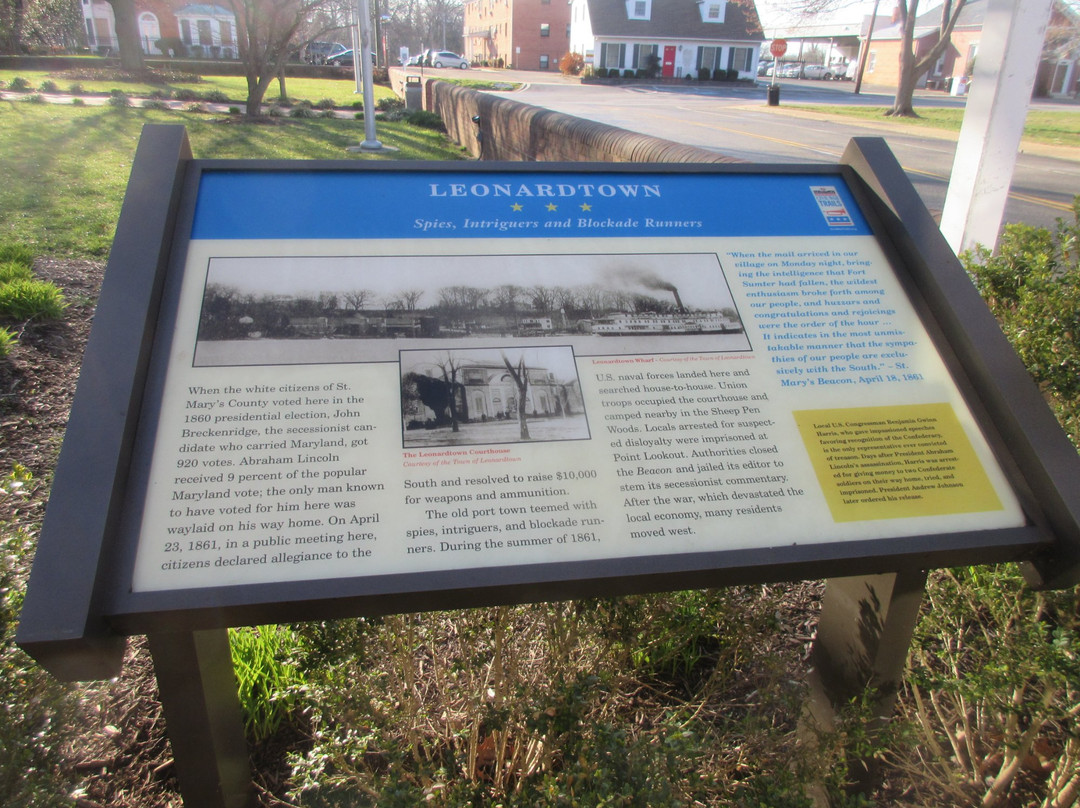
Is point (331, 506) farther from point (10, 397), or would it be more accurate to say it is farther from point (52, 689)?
point (10, 397)

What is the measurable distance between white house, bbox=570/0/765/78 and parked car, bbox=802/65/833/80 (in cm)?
859

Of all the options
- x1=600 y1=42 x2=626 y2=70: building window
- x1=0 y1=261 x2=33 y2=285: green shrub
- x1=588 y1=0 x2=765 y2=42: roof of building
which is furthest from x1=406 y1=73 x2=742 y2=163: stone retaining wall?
x1=588 y1=0 x2=765 y2=42: roof of building

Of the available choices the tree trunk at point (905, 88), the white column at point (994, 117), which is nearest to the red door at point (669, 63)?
the tree trunk at point (905, 88)

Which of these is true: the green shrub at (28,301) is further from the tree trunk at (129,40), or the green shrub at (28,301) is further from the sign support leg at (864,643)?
the tree trunk at (129,40)

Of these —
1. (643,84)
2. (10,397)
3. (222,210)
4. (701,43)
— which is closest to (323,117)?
(10,397)

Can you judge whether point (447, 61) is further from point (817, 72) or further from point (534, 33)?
point (817, 72)

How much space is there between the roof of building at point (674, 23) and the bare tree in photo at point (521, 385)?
56370 mm

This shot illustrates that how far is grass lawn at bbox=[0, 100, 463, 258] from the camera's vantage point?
7133 millimetres

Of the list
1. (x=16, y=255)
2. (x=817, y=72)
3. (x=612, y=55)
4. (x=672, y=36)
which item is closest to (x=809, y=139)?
(x=16, y=255)

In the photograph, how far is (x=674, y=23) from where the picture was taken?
176 ft

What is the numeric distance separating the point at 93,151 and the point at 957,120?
2412cm

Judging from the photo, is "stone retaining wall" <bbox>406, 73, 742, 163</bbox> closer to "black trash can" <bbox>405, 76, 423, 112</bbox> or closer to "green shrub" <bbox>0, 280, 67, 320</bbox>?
"green shrub" <bbox>0, 280, 67, 320</bbox>

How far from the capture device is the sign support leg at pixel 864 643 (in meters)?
1.73

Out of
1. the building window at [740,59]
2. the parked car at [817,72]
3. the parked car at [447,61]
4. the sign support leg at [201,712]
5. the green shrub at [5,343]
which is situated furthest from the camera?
the parked car at [447,61]
